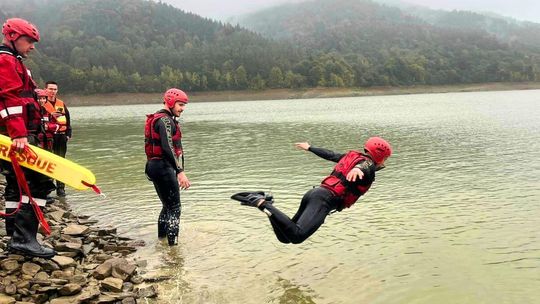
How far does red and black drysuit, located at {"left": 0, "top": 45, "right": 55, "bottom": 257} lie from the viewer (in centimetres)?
606

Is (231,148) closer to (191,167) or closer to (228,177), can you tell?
(191,167)

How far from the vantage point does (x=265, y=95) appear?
133625 mm

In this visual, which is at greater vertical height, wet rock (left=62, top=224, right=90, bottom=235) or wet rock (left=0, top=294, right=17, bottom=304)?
wet rock (left=0, top=294, right=17, bottom=304)

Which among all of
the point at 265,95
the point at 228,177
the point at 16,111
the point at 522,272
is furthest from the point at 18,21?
the point at 265,95

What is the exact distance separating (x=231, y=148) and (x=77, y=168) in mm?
17171

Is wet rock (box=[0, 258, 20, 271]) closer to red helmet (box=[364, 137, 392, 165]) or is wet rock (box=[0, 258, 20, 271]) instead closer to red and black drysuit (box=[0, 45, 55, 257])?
red and black drysuit (box=[0, 45, 55, 257])

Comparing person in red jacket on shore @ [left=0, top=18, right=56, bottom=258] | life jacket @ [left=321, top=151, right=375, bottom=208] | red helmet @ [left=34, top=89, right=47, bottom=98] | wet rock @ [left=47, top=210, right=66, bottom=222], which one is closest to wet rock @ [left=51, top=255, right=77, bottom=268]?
person in red jacket on shore @ [left=0, top=18, right=56, bottom=258]

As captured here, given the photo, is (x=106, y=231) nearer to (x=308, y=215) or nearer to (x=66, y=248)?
(x=66, y=248)

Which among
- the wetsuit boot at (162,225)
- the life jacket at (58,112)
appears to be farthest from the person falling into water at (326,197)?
the life jacket at (58,112)

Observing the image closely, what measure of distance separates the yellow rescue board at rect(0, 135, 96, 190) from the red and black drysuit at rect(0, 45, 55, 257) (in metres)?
0.16

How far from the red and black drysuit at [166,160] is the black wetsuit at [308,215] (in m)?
2.16

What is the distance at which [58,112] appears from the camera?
12125mm

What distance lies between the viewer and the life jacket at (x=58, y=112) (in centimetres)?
1188

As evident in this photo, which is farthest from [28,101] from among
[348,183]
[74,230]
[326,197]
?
[348,183]
